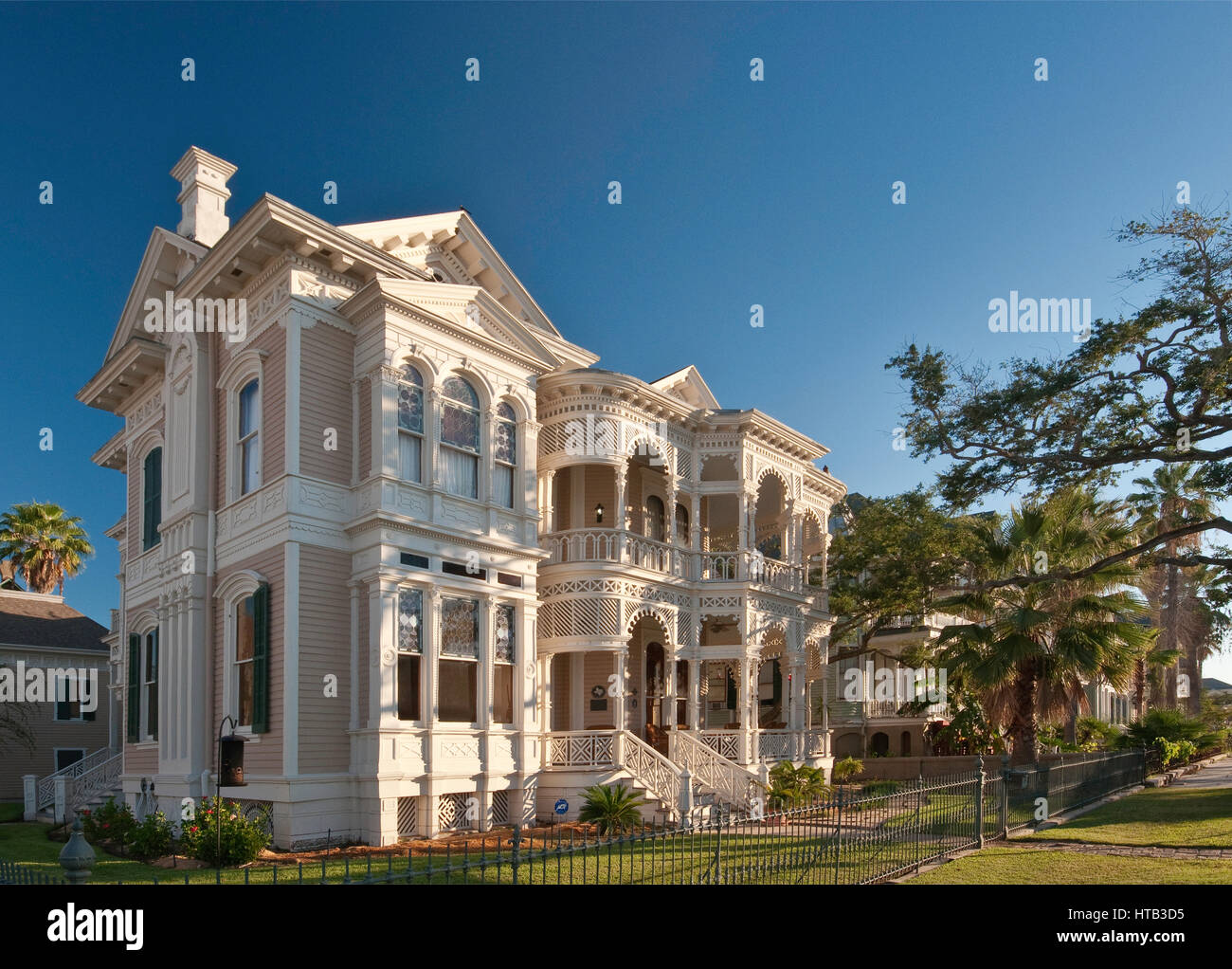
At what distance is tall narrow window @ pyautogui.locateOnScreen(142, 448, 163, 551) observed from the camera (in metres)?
22.0

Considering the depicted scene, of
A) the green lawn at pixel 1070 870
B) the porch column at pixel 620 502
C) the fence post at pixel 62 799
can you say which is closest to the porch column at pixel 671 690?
the porch column at pixel 620 502

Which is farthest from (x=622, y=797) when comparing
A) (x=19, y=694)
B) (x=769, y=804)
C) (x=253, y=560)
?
(x=19, y=694)

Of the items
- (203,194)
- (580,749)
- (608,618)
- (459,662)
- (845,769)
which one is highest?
(203,194)

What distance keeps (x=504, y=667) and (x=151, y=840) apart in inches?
260

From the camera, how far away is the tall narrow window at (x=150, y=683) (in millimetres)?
21312

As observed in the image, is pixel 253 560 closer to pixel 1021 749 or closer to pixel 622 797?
pixel 622 797

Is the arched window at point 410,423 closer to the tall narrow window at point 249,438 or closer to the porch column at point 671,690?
the tall narrow window at point 249,438

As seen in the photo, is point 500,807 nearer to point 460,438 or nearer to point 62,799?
point 460,438

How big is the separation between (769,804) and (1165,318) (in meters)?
12.5

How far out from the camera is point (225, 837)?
1464 cm

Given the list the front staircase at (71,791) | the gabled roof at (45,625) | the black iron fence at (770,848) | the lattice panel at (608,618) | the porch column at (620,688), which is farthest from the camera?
the gabled roof at (45,625)

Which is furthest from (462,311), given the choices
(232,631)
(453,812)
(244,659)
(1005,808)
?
(1005,808)

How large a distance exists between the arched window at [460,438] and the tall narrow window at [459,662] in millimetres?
2168

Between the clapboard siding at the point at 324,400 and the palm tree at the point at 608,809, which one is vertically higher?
the clapboard siding at the point at 324,400
